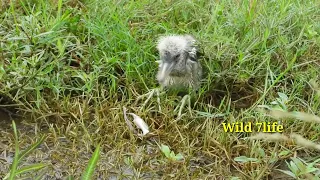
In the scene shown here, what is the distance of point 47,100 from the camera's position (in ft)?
8.66

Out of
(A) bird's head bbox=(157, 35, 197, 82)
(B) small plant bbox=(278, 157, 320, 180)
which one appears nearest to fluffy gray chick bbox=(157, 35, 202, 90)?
(A) bird's head bbox=(157, 35, 197, 82)

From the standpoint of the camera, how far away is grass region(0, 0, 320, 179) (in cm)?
234

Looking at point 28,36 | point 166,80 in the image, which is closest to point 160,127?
point 166,80

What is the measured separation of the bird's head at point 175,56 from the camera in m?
2.63

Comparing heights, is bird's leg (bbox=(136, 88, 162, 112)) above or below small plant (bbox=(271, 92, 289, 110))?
below

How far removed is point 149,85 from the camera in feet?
8.99

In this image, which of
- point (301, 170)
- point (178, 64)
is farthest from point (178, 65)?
point (301, 170)

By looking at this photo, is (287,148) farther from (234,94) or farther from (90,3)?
(90,3)

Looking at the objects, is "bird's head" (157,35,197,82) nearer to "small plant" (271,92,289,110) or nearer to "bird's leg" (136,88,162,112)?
"bird's leg" (136,88,162,112)

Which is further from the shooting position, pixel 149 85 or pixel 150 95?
pixel 149 85

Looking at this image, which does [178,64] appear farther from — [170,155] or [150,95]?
[170,155]

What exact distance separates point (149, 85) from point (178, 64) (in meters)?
0.20

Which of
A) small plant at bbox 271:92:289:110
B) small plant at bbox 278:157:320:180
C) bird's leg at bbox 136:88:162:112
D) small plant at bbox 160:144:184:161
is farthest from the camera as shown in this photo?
bird's leg at bbox 136:88:162:112

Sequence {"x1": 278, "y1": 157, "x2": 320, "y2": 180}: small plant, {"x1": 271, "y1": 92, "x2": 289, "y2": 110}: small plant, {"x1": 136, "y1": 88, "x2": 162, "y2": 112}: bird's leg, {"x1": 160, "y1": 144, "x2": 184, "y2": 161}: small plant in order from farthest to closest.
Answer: {"x1": 136, "y1": 88, "x2": 162, "y2": 112}: bird's leg
{"x1": 271, "y1": 92, "x2": 289, "y2": 110}: small plant
{"x1": 160, "y1": 144, "x2": 184, "y2": 161}: small plant
{"x1": 278, "y1": 157, "x2": 320, "y2": 180}: small plant
